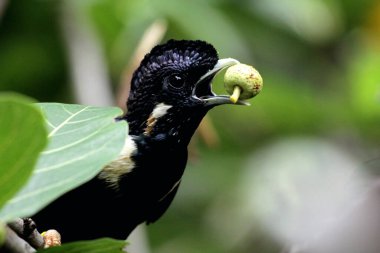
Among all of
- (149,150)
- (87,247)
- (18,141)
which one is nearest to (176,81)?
(149,150)

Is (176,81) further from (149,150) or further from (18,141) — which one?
(18,141)

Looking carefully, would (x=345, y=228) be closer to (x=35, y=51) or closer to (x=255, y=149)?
(x=255, y=149)

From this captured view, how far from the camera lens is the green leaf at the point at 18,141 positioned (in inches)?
58.2

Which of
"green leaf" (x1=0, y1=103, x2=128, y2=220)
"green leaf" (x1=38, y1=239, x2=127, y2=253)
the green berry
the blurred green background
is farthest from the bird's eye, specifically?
the blurred green background

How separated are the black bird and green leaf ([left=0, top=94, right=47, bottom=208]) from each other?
113 centimetres

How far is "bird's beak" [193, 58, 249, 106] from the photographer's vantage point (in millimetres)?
2694

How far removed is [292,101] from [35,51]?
4.88 ft

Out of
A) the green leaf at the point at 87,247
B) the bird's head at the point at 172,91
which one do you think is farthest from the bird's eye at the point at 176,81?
the green leaf at the point at 87,247

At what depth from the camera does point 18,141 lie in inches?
58.9

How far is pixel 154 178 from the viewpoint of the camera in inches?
107

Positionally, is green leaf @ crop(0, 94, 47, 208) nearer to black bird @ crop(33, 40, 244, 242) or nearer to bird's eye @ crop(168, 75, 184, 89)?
black bird @ crop(33, 40, 244, 242)

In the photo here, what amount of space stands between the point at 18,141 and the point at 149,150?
127 cm

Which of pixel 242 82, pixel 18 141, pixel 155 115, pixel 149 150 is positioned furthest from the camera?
pixel 155 115

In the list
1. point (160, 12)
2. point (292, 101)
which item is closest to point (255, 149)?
point (292, 101)
